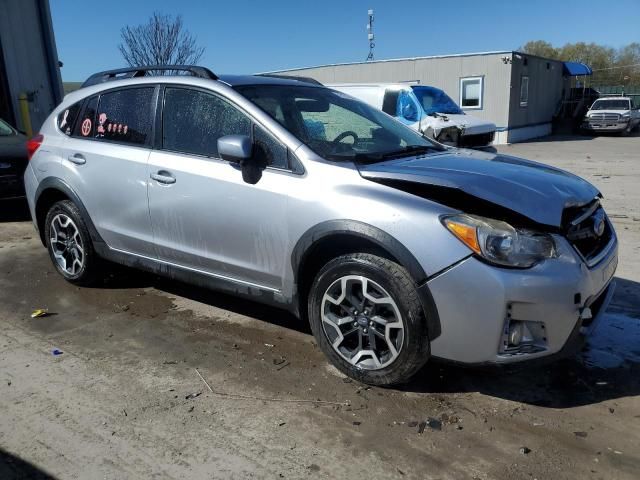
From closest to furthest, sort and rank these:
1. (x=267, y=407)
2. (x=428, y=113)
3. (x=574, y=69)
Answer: (x=267, y=407) → (x=428, y=113) → (x=574, y=69)

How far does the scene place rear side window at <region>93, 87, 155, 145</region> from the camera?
13.7 ft

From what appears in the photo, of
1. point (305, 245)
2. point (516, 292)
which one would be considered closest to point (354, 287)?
point (305, 245)

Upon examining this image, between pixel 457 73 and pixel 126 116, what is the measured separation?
69.6 feet

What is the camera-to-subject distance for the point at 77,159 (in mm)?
4535

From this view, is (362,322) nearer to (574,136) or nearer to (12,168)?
(12,168)

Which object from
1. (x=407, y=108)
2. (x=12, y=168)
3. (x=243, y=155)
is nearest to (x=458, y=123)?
(x=407, y=108)

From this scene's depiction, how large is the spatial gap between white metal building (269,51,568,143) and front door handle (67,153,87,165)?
20331 mm

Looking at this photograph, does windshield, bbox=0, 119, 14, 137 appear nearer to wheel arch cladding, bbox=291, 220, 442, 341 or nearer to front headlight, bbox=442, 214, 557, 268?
wheel arch cladding, bbox=291, 220, 442, 341

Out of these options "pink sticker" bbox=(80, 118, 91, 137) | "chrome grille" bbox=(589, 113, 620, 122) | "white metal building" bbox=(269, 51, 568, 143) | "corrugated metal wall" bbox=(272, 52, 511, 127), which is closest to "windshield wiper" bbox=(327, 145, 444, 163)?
"pink sticker" bbox=(80, 118, 91, 137)

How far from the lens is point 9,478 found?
2.46 m

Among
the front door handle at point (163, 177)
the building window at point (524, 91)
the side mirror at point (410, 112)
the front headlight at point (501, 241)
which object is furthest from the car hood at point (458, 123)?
the building window at point (524, 91)

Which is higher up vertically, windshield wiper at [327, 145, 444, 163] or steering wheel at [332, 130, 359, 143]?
steering wheel at [332, 130, 359, 143]

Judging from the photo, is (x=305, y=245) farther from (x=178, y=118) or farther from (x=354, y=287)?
(x=178, y=118)

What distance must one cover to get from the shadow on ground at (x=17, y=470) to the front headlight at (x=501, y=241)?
86.6 inches
